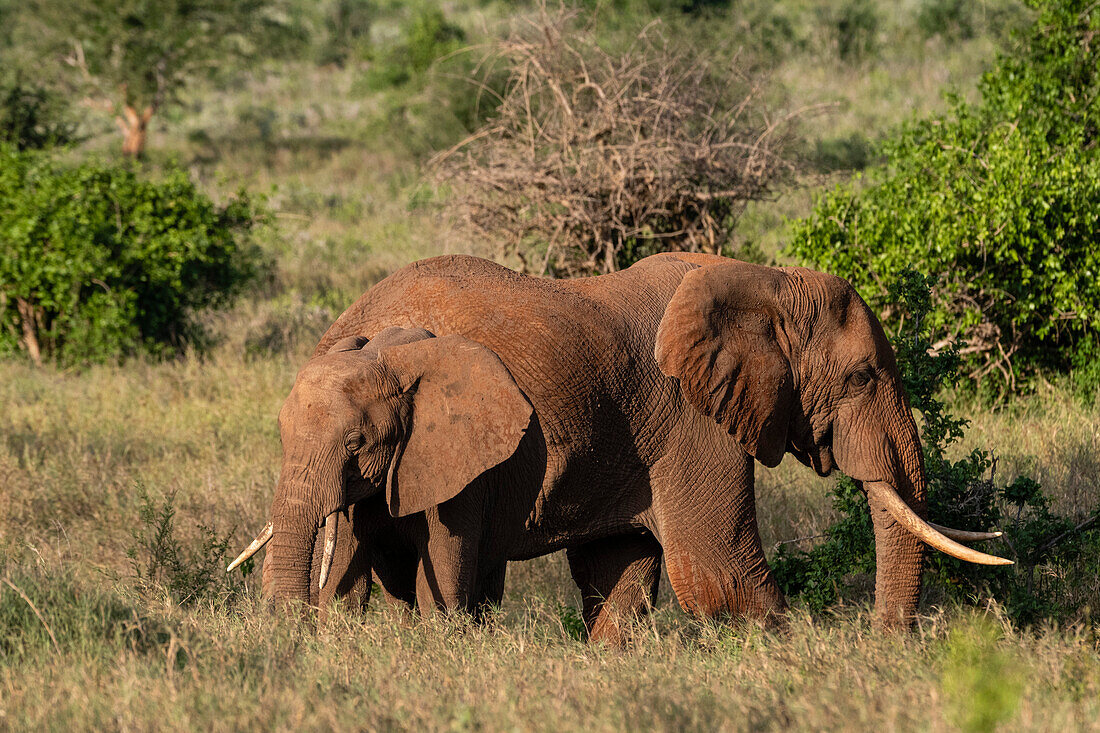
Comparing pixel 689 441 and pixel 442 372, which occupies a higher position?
pixel 442 372

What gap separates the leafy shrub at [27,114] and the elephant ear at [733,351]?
14955mm

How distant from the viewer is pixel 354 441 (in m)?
4.92

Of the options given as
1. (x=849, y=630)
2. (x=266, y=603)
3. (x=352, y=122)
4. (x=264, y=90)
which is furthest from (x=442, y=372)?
(x=264, y=90)

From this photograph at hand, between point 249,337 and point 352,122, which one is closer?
point 249,337

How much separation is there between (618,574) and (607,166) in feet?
19.4

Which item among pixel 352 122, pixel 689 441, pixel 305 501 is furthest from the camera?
pixel 352 122

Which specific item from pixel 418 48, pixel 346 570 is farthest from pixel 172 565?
pixel 418 48

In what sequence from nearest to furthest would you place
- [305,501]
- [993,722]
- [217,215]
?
[993,722] < [305,501] < [217,215]

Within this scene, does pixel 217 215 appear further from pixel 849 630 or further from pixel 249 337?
pixel 849 630

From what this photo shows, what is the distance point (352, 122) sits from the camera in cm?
3073

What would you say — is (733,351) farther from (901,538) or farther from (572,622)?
(572,622)

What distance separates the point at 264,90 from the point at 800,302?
3530cm

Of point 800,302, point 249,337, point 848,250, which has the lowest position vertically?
point 249,337

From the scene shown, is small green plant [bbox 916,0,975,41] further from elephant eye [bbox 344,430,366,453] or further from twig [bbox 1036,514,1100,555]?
elephant eye [bbox 344,430,366,453]
